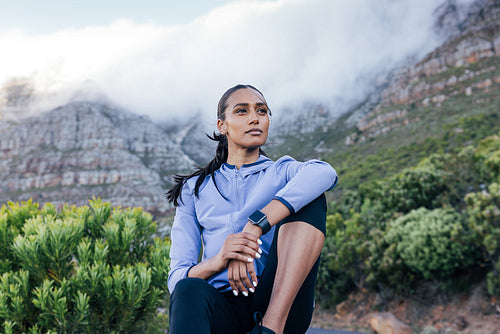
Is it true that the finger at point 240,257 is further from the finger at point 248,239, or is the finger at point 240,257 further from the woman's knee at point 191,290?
the woman's knee at point 191,290

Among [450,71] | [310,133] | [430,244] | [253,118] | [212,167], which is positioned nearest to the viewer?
[253,118]

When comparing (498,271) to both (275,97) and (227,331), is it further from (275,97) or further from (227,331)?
(275,97)

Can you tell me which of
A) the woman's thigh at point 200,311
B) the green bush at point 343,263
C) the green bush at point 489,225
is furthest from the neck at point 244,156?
the green bush at point 343,263

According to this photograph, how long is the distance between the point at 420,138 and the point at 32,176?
199 ft

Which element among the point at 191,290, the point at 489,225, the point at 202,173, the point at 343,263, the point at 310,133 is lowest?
the point at 343,263

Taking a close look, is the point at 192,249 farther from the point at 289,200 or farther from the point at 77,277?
the point at 77,277

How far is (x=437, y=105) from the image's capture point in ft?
110

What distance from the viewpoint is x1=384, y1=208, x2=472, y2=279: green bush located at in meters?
9.75

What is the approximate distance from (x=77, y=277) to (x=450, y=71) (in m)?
43.2

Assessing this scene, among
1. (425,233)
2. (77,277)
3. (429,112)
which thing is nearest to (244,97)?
(77,277)

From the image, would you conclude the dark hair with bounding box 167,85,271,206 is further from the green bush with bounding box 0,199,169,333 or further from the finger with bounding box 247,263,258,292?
the green bush with bounding box 0,199,169,333

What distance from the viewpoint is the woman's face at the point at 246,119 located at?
1.82 m

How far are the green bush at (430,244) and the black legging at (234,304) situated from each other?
971 cm

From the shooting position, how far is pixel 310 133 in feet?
164
